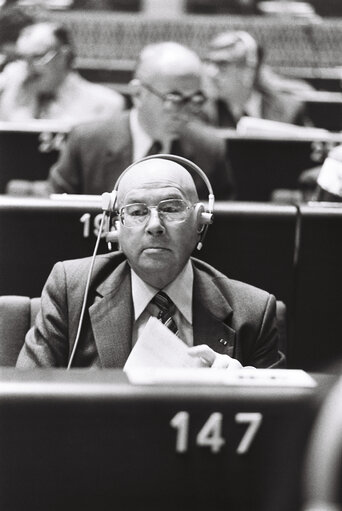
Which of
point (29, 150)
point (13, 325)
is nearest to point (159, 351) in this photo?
point (13, 325)

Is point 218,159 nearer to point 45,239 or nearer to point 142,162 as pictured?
point 45,239

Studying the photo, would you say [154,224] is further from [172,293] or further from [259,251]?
[259,251]

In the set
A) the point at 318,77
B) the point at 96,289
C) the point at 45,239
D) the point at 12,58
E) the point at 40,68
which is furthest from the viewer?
the point at 318,77


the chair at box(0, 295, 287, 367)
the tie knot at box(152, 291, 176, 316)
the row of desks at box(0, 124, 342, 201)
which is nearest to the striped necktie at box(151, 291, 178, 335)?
the tie knot at box(152, 291, 176, 316)

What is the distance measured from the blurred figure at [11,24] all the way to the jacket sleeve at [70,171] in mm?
2946

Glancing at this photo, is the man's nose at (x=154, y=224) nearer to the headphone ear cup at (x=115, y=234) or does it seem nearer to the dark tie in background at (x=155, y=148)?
the headphone ear cup at (x=115, y=234)

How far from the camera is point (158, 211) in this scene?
75.9 inches

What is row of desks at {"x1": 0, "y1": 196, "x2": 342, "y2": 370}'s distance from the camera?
97.2 inches

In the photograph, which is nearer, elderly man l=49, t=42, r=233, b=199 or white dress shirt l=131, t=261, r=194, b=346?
white dress shirt l=131, t=261, r=194, b=346

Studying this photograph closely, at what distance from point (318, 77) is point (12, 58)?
2.52 meters

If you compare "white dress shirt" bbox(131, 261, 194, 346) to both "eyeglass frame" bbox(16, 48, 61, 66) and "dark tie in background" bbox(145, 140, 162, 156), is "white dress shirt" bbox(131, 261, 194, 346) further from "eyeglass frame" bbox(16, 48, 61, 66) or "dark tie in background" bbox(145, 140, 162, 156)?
"eyeglass frame" bbox(16, 48, 61, 66)

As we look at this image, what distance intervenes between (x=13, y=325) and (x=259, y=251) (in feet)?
2.33

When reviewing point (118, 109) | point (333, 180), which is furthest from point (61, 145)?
point (333, 180)

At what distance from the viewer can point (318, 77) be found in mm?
7445
